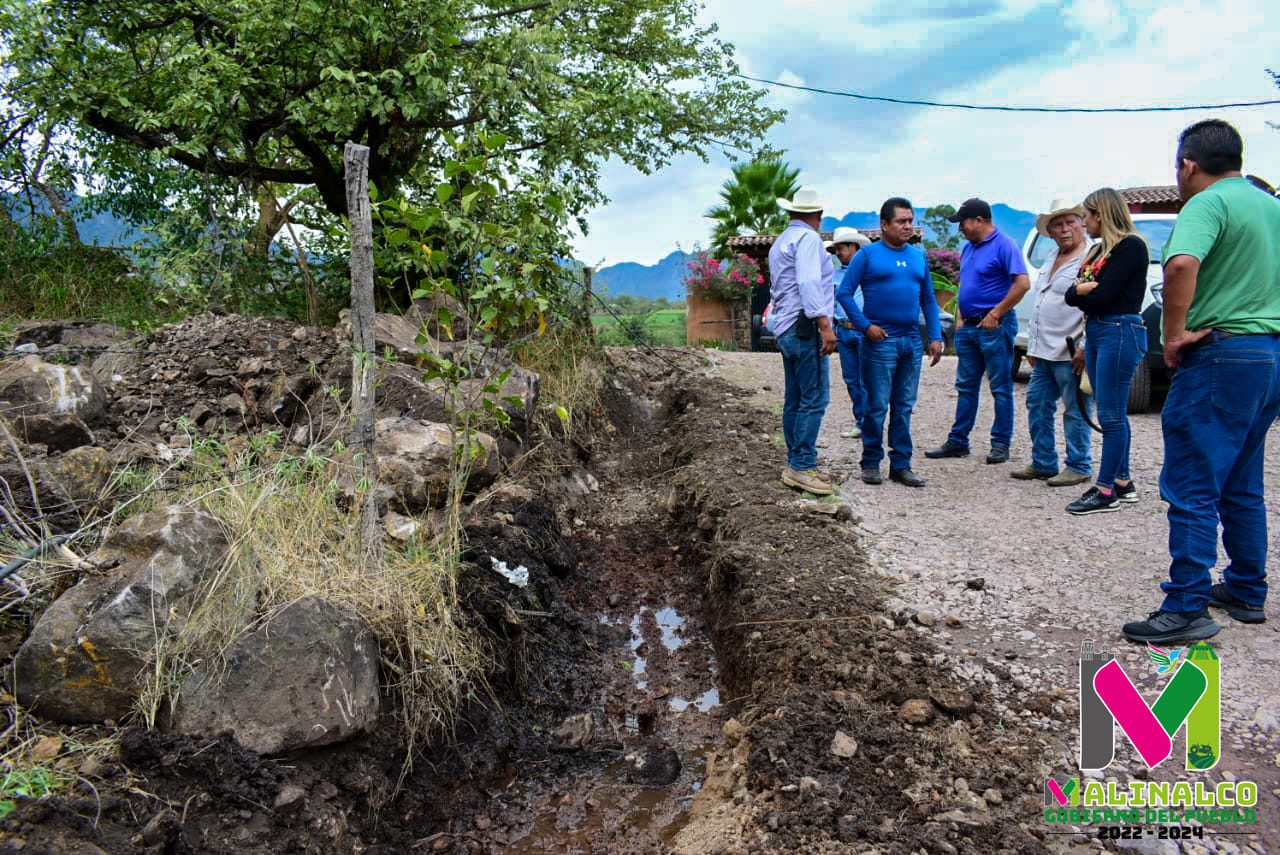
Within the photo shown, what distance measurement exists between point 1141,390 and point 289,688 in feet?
25.0

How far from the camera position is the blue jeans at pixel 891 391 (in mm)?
5547

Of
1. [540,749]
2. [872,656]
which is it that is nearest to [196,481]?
[540,749]

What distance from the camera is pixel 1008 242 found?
232 inches

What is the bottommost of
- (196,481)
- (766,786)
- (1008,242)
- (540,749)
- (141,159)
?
(540,749)

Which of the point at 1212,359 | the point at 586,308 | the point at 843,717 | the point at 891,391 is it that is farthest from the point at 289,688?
the point at 586,308

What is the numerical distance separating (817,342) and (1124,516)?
2.07 meters

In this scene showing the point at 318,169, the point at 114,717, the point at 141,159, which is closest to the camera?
the point at 114,717

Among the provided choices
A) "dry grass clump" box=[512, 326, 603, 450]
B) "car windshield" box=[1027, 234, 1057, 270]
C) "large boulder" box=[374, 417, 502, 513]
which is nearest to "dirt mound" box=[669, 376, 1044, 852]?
"large boulder" box=[374, 417, 502, 513]

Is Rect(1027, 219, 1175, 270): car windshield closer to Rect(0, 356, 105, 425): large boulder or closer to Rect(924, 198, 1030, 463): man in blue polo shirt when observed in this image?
Rect(924, 198, 1030, 463): man in blue polo shirt

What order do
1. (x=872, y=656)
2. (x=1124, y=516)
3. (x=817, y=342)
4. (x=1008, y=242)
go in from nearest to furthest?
(x=872, y=656), (x=1124, y=516), (x=817, y=342), (x=1008, y=242)

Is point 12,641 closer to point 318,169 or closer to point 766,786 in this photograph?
point 766,786

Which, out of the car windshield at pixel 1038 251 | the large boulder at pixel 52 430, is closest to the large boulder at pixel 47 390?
the large boulder at pixel 52 430

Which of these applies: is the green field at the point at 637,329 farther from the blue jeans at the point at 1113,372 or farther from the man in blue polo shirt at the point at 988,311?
the blue jeans at the point at 1113,372

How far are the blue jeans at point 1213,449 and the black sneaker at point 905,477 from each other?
7.85 ft
